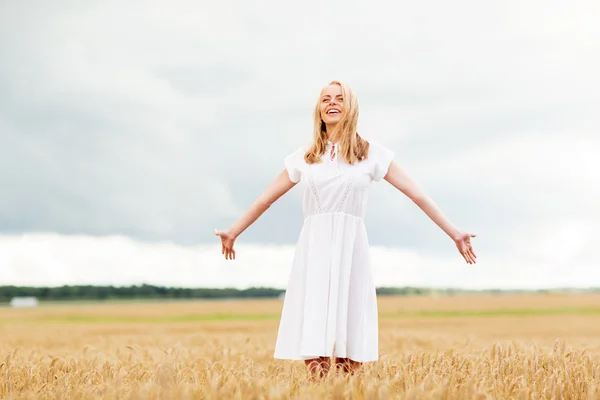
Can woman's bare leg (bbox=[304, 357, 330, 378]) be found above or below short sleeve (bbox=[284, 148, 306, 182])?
below

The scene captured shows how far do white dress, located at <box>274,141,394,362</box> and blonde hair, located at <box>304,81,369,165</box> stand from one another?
0.19ft

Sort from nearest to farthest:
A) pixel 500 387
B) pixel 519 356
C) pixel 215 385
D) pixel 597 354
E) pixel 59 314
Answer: pixel 215 385, pixel 500 387, pixel 519 356, pixel 597 354, pixel 59 314

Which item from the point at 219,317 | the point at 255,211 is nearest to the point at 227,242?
the point at 255,211

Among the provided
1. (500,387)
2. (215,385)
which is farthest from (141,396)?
(500,387)

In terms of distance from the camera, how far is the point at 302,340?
18.5 feet

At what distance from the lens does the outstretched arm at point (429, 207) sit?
593cm

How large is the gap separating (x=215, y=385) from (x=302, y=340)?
156 centimetres

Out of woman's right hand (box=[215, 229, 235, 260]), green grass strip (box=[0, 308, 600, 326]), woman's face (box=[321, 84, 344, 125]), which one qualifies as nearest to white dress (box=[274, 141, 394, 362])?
woman's face (box=[321, 84, 344, 125])

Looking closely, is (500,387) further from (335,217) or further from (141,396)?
(141,396)

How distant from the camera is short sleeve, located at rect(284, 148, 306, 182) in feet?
19.3

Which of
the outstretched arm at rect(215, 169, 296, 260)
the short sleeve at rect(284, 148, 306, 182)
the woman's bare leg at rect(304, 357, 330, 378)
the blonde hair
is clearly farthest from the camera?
the outstretched arm at rect(215, 169, 296, 260)

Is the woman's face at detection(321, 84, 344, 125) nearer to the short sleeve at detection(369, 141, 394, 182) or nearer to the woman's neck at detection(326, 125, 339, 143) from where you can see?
the woman's neck at detection(326, 125, 339, 143)

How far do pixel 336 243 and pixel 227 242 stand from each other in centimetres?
108

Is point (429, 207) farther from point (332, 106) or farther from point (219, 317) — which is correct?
point (219, 317)
